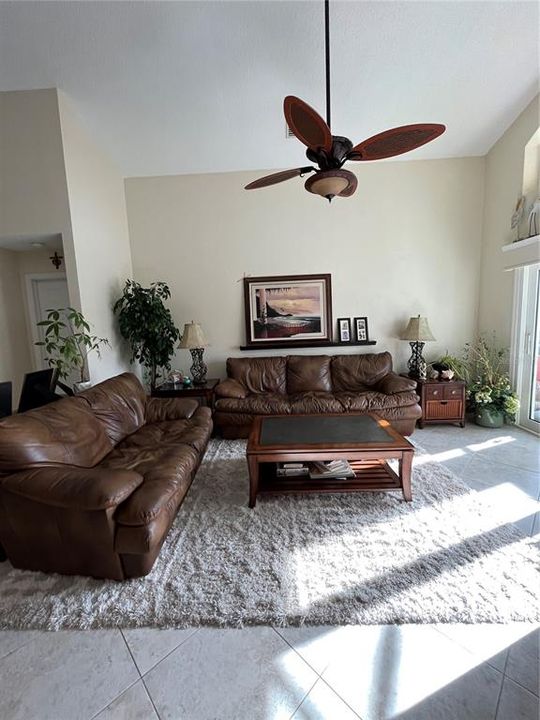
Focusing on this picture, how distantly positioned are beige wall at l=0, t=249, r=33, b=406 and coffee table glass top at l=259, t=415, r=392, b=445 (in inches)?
125

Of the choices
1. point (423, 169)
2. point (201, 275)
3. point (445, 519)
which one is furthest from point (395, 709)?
point (423, 169)

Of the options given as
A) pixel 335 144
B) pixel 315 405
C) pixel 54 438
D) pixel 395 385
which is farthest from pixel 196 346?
pixel 335 144

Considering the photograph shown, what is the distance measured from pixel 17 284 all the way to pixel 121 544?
12.4 ft

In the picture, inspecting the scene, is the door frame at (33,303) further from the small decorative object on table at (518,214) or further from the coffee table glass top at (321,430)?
the small decorative object on table at (518,214)

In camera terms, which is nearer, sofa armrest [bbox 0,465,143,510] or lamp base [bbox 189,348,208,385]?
sofa armrest [bbox 0,465,143,510]

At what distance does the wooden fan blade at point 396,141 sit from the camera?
1608 mm

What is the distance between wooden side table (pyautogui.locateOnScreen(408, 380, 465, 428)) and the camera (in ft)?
12.0

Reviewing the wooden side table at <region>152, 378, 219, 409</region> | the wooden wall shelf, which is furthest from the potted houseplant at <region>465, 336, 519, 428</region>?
the wooden side table at <region>152, 378, 219, 409</region>

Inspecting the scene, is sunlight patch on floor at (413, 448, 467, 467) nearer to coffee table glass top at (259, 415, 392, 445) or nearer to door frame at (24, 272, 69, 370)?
coffee table glass top at (259, 415, 392, 445)

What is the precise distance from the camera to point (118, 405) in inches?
109

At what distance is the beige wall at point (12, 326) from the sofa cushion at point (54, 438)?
2.05 m

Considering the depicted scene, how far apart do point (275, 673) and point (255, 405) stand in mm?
2373

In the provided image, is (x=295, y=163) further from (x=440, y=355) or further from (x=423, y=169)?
(x=440, y=355)

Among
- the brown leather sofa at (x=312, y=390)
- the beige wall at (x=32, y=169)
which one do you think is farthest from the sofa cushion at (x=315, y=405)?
the beige wall at (x=32, y=169)
